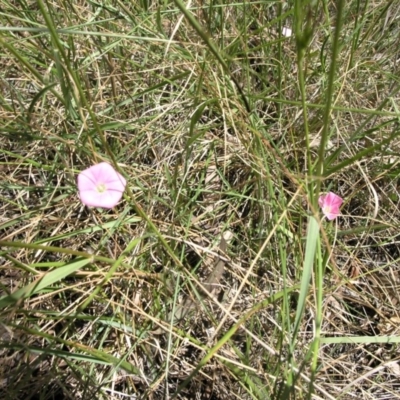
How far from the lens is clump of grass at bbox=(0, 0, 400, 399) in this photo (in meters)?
0.87

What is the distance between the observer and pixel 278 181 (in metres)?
0.96

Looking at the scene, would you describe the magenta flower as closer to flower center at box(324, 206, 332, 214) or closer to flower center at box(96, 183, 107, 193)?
flower center at box(96, 183, 107, 193)

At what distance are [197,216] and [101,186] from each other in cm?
27

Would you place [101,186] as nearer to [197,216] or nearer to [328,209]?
[197,216]

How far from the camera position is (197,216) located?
41.1 inches

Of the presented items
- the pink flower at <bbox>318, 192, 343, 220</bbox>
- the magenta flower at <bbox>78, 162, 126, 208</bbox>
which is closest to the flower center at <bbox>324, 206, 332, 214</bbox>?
the pink flower at <bbox>318, 192, 343, 220</bbox>

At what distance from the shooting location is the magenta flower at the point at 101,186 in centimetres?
80

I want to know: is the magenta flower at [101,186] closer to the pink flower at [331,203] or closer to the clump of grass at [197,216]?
the clump of grass at [197,216]

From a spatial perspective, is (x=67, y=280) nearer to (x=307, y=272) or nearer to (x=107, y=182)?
(x=107, y=182)

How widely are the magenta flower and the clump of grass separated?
28 mm

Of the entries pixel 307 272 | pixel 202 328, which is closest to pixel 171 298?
pixel 202 328

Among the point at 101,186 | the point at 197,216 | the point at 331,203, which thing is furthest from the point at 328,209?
the point at 101,186

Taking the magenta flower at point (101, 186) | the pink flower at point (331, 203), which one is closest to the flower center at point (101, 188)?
the magenta flower at point (101, 186)

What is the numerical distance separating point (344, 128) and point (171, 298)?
21.4 inches
